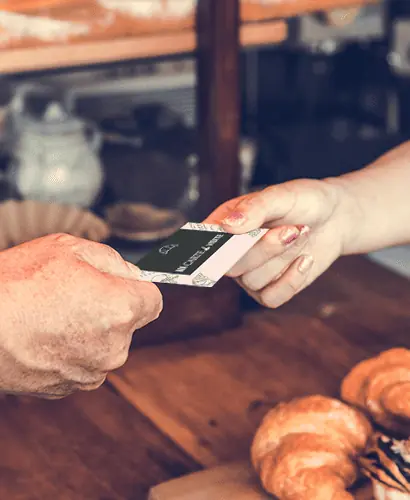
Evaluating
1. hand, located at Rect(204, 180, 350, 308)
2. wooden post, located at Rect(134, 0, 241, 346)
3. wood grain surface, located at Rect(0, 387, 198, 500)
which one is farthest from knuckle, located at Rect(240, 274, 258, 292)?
wooden post, located at Rect(134, 0, 241, 346)

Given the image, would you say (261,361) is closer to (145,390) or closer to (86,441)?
(145,390)

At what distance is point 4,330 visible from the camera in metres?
0.72

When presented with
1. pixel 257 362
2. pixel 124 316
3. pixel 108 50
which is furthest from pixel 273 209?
pixel 108 50

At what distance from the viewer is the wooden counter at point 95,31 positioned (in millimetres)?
1263

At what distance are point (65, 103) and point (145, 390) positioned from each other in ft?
2.57

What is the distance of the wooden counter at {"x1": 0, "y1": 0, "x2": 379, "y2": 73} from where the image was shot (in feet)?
4.14

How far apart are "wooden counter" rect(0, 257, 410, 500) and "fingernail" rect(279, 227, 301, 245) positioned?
29 centimetres

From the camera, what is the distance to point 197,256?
84cm

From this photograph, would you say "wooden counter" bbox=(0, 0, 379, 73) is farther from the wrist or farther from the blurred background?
the wrist

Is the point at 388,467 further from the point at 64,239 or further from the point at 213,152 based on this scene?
the point at 213,152

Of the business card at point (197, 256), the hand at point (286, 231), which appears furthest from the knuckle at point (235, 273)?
the business card at point (197, 256)

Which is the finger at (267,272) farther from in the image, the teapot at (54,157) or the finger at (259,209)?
the teapot at (54,157)

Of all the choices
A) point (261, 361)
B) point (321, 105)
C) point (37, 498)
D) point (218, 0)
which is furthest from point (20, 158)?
point (321, 105)

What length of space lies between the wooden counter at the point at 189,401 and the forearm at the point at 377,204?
231 millimetres
